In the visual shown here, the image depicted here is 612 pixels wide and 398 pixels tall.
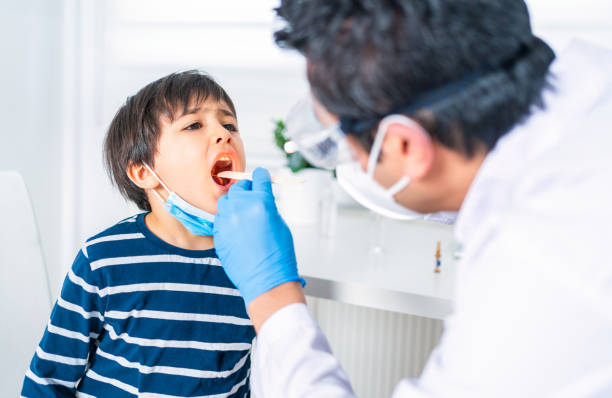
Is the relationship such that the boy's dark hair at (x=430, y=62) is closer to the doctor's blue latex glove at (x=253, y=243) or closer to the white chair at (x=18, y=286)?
the doctor's blue latex glove at (x=253, y=243)

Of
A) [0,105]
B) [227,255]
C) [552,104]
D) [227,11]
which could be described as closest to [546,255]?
[552,104]

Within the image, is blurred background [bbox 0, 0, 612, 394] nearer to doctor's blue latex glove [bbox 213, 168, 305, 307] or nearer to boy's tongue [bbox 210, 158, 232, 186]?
boy's tongue [bbox 210, 158, 232, 186]

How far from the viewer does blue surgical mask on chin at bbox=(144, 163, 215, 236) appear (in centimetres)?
107

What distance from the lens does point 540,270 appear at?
1.67 ft

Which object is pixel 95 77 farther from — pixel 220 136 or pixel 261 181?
pixel 261 181

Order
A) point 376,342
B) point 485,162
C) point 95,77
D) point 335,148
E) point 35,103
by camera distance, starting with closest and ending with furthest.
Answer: point 485,162, point 335,148, point 376,342, point 35,103, point 95,77

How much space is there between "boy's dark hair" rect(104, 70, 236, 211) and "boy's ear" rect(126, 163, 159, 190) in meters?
0.01

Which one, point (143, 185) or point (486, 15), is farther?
point (143, 185)

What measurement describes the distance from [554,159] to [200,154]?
2.34ft

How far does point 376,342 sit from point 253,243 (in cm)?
113

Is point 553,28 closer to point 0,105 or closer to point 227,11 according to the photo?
point 227,11

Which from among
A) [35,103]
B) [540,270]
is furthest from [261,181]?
[35,103]

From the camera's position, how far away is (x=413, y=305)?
109 centimetres

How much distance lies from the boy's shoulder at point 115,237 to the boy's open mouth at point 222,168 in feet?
0.68
